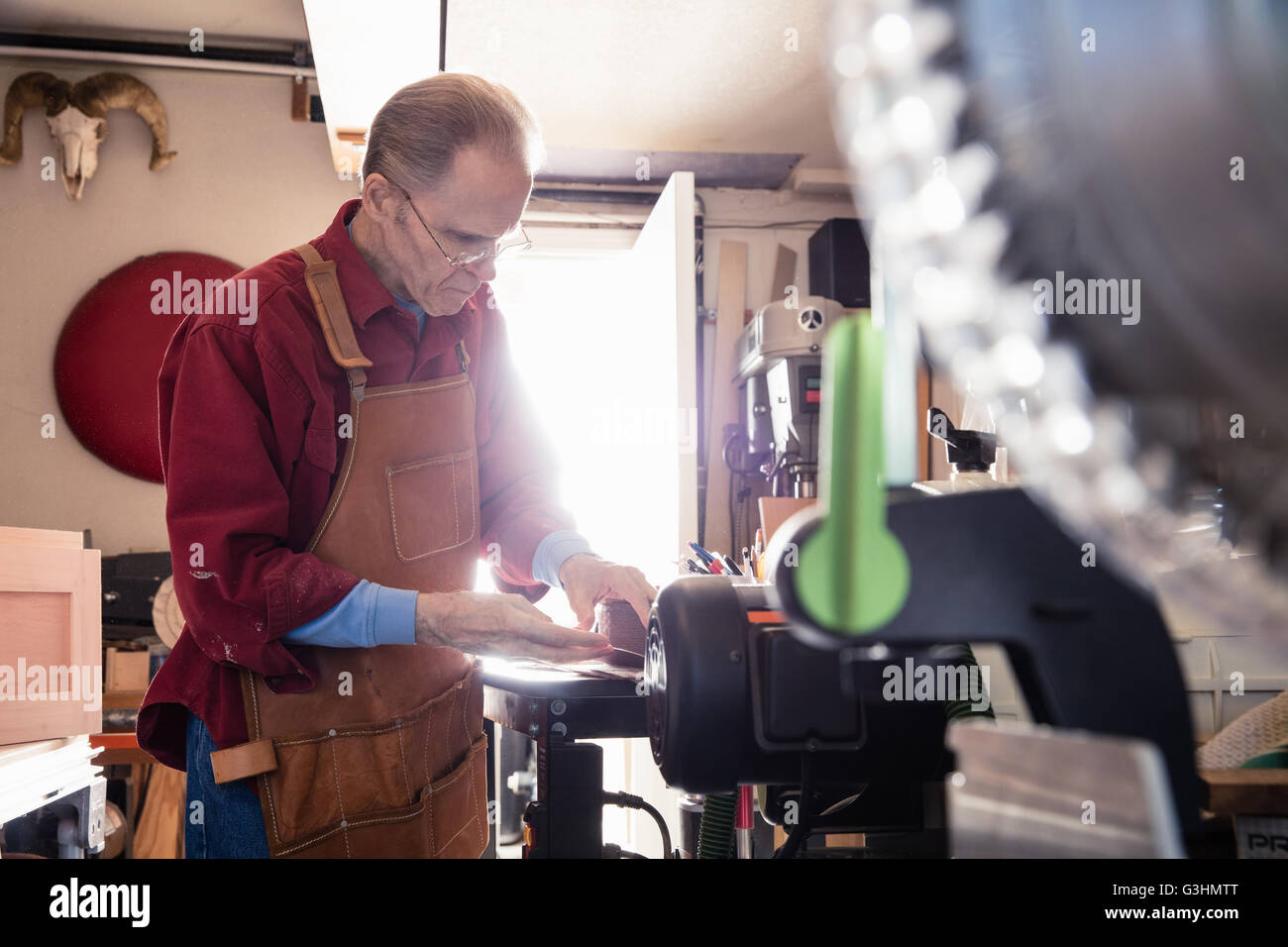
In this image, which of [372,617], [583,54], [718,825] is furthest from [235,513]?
[583,54]

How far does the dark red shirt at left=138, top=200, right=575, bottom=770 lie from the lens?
916 millimetres

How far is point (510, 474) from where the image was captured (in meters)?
1.33

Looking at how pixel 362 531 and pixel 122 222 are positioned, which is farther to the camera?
pixel 122 222

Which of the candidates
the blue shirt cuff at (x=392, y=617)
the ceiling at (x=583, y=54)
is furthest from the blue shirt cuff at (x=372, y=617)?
the ceiling at (x=583, y=54)

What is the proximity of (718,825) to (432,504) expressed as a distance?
503 mm

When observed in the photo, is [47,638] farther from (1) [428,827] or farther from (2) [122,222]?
(2) [122,222]

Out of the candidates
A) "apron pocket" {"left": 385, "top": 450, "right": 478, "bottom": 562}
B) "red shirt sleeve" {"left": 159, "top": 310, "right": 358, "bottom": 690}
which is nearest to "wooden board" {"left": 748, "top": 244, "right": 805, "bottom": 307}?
"apron pocket" {"left": 385, "top": 450, "right": 478, "bottom": 562}

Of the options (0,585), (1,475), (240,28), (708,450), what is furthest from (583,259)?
(0,585)

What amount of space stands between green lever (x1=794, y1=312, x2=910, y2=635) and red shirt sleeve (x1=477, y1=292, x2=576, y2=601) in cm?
105

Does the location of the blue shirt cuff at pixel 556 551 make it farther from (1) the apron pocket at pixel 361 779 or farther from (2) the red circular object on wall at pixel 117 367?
(2) the red circular object on wall at pixel 117 367

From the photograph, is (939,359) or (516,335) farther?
(516,335)

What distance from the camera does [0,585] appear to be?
1460 mm

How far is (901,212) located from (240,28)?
3755 mm
